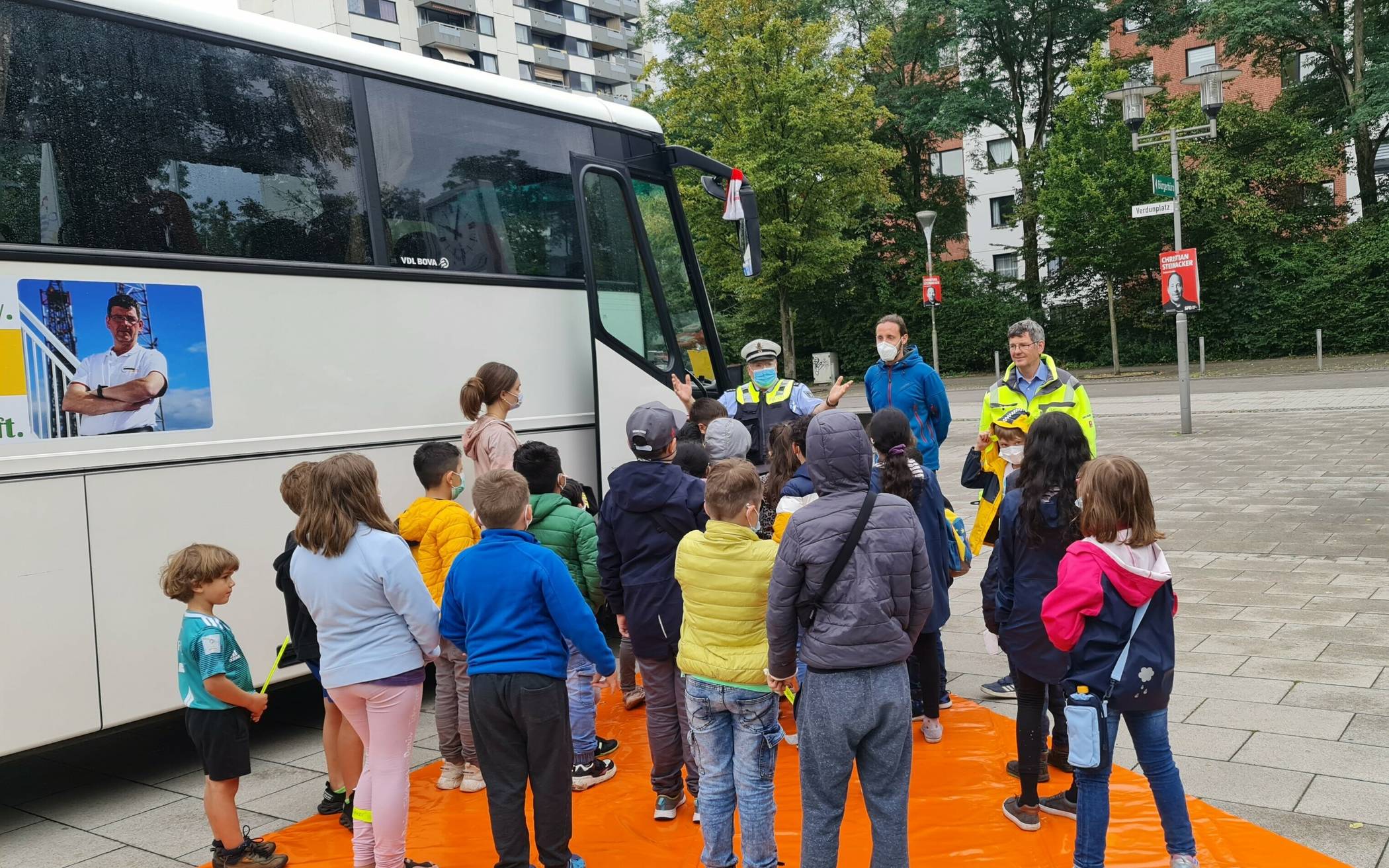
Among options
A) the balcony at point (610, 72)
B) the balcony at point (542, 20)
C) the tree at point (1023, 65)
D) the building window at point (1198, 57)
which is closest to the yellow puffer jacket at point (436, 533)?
the tree at point (1023, 65)

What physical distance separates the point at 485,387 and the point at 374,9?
6187cm

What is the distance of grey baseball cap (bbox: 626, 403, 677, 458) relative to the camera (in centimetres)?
459

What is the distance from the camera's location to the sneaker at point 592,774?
5.11m

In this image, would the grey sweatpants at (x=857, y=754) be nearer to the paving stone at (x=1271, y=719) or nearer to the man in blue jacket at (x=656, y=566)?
the man in blue jacket at (x=656, y=566)

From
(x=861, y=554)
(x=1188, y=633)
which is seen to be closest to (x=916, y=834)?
(x=861, y=554)

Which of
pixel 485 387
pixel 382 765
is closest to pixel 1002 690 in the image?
pixel 485 387

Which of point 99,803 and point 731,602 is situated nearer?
point 731,602

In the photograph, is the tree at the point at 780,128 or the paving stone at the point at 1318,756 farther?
the tree at the point at 780,128

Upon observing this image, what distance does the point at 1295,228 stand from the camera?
33.1 meters

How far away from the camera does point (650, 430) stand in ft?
15.0

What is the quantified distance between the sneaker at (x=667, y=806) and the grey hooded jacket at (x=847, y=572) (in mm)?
1438

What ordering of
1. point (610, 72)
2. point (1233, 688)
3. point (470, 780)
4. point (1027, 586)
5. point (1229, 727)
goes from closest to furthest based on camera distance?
point (1027, 586) < point (470, 780) < point (1229, 727) < point (1233, 688) < point (610, 72)

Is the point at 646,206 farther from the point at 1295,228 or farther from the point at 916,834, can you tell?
the point at 1295,228

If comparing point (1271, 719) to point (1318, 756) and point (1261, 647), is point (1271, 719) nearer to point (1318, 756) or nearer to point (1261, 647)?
point (1318, 756)
